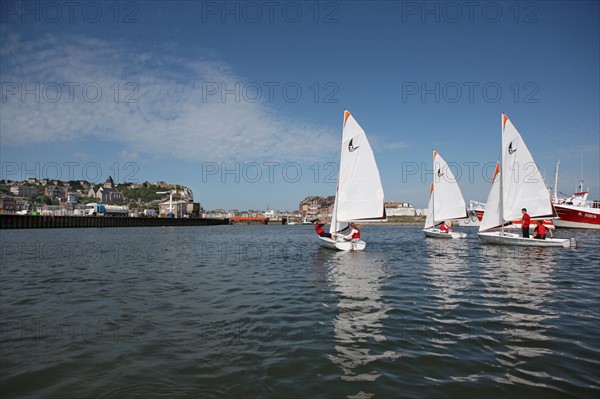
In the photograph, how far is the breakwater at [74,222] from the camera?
7702cm

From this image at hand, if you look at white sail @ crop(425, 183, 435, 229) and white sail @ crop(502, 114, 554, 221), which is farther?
white sail @ crop(425, 183, 435, 229)

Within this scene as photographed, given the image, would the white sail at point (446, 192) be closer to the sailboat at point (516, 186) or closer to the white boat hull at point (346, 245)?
the sailboat at point (516, 186)

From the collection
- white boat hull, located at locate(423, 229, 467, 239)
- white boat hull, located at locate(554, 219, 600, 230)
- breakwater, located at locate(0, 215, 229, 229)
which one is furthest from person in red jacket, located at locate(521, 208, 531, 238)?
breakwater, located at locate(0, 215, 229, 229)

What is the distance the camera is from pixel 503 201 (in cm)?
3109

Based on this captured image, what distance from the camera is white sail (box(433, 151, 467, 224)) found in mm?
43094

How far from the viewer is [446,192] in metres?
43.2

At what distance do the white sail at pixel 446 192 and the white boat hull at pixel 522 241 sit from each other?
11378 millimetres

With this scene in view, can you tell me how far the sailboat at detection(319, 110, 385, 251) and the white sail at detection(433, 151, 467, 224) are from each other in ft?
62.0

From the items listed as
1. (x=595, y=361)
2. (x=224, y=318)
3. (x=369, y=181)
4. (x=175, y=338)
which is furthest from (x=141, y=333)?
(x=369, y=181)

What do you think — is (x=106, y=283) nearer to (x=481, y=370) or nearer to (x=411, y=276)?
(x=411, y=276)

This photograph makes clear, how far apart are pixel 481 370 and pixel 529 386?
73cm

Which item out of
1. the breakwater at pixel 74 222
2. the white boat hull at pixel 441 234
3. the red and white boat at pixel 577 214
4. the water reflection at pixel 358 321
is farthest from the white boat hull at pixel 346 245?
the breakwater at pixel 74 222

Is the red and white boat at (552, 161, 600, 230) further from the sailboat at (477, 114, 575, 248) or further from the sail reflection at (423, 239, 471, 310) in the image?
the sail reflection at (423, 239, 471, 310)

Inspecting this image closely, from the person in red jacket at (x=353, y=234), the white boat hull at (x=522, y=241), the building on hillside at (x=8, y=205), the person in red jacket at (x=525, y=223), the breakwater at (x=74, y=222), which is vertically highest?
the building on hillside at (x=8, y=205)
